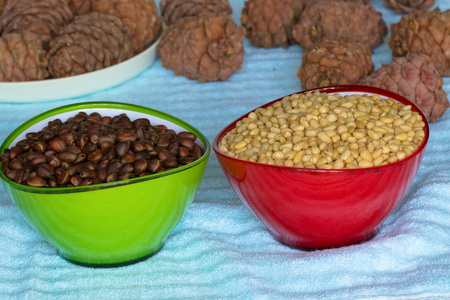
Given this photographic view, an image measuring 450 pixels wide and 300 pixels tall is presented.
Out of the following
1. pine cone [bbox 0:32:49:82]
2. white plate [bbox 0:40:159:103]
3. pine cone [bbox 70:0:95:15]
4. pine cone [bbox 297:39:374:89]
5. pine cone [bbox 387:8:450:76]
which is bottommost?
white plate [bbox 0:40:159:103]

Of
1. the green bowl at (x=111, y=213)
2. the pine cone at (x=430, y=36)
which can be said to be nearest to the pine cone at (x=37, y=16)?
the green bowl at (x=111, y=213)

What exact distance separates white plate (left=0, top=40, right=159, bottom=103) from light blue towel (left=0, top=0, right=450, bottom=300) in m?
0.45

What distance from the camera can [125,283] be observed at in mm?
995

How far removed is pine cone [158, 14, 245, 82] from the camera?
1.76 metres

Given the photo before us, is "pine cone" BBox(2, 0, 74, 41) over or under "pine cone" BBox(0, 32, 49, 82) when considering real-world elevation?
over

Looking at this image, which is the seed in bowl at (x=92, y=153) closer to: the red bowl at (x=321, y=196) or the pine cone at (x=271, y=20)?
the red bowl at (x=321, y=196)

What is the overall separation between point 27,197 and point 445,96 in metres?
1.04

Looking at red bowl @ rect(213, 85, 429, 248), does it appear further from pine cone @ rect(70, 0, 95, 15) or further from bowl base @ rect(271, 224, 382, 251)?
pine cone @ rect(70, 0, 95, 15)

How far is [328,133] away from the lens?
101 cm

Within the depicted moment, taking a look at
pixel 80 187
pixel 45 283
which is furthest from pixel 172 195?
pixel 45 283

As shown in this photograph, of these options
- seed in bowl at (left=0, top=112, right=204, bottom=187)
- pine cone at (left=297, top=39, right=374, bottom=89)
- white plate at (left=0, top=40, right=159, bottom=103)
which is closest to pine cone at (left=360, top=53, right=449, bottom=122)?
pine cone at (left=297, top=39, right=374, bottom=89)

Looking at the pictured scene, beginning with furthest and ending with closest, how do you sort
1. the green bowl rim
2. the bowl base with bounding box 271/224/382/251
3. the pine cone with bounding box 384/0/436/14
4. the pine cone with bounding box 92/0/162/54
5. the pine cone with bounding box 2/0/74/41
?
the pine cone with bounding box 384/0/436/14, the pine cone with bounding box 92/0/162/54, the pine cone with bounding box 2/0/74/41, the bowl base with bounding box 271/224/382/251, the green bowl rim

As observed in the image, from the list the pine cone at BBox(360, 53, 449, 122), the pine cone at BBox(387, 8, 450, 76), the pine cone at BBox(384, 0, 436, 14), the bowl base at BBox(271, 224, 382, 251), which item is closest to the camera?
the bowl base at BBox(271, 224, 382, 251)

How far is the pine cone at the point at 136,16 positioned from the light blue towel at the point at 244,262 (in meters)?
0.75
